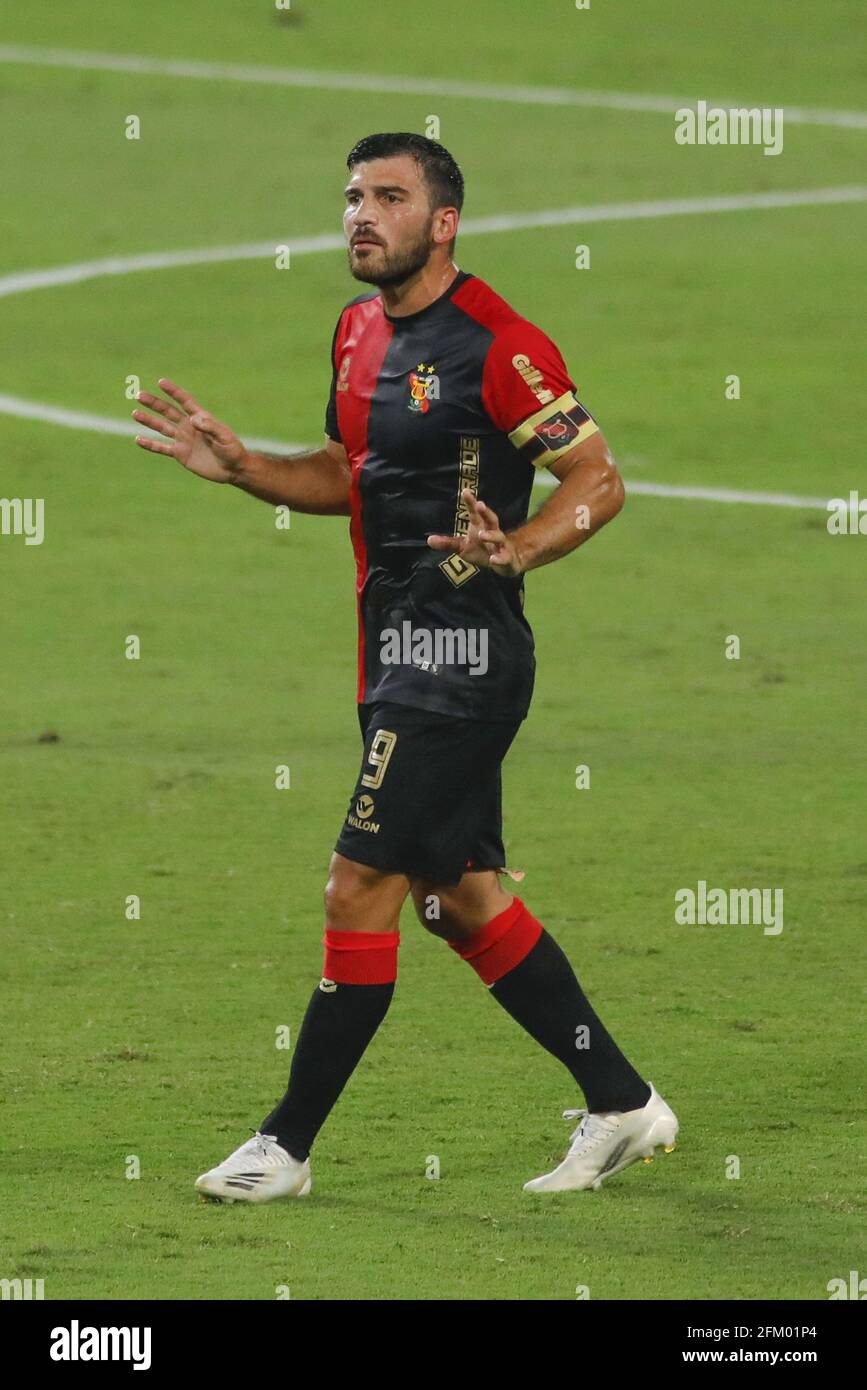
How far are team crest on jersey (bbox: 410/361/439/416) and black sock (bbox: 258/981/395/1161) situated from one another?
141 centimetres

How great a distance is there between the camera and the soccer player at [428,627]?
22.0ft

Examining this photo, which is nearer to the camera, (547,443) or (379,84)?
(547,443)

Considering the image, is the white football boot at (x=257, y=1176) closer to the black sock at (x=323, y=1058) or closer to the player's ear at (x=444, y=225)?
the black sock at (x=323, y=1058)

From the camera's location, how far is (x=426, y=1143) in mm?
7172

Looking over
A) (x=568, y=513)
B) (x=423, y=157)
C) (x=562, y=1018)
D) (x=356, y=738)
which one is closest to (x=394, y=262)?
(x=423, y=157)

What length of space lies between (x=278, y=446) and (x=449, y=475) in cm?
1186

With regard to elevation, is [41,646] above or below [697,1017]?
above

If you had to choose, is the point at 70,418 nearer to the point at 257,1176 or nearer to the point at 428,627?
the point at 428,627

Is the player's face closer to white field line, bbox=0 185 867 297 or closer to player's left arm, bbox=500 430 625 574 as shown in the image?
player's left arm, bbox=500 430 625 574

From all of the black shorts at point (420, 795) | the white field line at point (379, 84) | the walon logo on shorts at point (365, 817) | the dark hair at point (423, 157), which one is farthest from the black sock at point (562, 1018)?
the white field line at point (379, 84)

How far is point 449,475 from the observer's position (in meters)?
6.80

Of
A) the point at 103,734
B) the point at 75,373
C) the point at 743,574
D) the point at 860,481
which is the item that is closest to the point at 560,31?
the point at 75,373

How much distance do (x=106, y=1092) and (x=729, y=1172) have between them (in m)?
1.75

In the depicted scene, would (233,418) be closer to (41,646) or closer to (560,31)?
(41,646)
